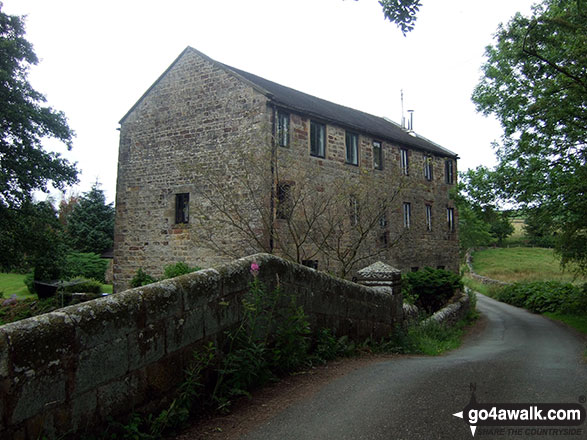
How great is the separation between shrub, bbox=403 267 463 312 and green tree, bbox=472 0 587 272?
404 centimetres

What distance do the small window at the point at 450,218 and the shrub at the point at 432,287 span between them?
833 cm

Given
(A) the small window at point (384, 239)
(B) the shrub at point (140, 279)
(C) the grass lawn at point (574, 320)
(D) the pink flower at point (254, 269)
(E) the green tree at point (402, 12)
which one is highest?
(E) the green tree at point (402, 12)

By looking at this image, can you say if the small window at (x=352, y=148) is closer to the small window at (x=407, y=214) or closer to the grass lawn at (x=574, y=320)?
the small window at (x=407, y=214)

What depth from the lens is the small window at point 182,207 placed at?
57.4 ft

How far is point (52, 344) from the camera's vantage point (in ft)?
10.0

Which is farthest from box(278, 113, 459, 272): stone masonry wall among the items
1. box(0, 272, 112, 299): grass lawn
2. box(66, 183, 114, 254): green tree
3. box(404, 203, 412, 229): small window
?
box(66, 183, 114, 254): green tree

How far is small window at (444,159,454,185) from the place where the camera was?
26.7 m

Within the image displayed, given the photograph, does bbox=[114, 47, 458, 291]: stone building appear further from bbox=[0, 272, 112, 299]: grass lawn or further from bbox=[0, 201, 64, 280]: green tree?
bbox=[0, 272, 112, 299]: grass lawn

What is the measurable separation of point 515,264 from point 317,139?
1380 inches

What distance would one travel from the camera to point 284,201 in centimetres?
1416

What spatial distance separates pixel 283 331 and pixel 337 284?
1943mm

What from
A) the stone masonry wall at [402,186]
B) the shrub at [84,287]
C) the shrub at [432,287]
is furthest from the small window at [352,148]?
the shrub at [84,287]

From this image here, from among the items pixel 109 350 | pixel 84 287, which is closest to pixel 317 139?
pixel 84 287

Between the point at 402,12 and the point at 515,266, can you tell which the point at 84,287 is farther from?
the point at 515,266
